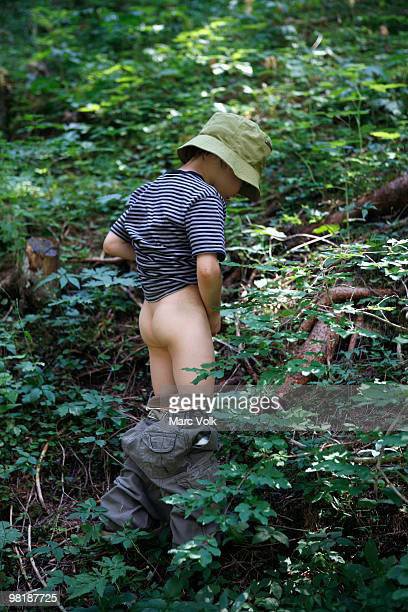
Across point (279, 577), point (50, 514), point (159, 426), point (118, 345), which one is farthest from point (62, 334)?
point (279, 577)

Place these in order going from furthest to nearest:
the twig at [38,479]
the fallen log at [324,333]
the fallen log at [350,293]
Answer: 1. the fallen log at [350,293]
2. the fallen log at [324,333]
3. the twig at [38,479]

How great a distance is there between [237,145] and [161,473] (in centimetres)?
154

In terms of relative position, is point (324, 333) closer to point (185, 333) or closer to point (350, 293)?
point (350, 293)

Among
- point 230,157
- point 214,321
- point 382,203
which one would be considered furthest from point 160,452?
point 382,203

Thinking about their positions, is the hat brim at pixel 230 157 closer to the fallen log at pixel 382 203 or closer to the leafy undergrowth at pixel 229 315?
the leafy undergrowth at pixel 229 315

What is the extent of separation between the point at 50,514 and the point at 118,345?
1.29 metres

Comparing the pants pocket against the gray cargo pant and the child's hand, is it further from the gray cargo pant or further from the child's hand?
the child's hand

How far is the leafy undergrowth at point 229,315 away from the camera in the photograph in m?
2.61

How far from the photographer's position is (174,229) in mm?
2943

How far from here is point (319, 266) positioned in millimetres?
3115

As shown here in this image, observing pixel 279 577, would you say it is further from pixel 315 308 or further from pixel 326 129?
pixel 326 129

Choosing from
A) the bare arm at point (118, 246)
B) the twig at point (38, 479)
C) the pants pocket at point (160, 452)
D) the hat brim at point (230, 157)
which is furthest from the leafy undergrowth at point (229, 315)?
the bare arm at point (118, 246)

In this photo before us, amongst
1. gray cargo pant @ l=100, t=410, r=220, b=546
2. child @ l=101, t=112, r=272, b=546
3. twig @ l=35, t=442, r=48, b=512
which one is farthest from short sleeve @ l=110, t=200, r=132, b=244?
twig @ l=35, t=442, r=48, b=512

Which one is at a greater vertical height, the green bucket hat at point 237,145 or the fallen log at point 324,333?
the green bucket hat at point 237,145
